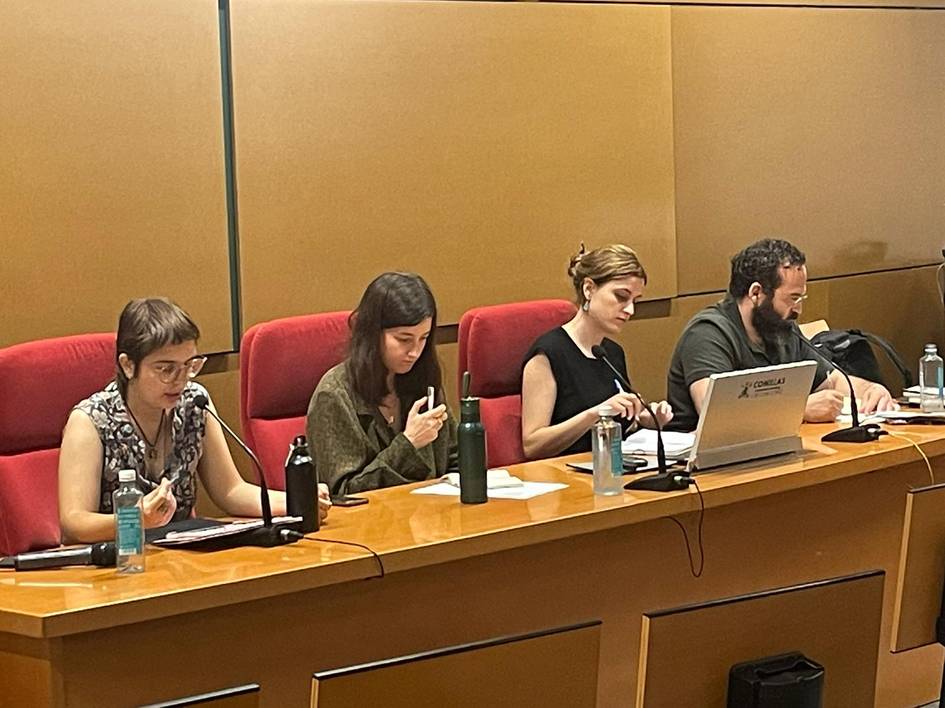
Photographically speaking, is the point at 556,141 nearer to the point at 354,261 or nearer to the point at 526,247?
the point at 526,247

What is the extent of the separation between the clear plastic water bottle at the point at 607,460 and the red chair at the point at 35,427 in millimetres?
1095

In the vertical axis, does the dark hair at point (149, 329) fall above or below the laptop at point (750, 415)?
above

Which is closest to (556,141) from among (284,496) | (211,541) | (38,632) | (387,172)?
(387,172)

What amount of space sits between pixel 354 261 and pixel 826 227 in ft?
7.65

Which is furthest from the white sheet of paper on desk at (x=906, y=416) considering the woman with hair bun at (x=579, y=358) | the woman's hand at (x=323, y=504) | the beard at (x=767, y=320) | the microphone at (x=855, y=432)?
the woman's hand at (x=323, y=504)

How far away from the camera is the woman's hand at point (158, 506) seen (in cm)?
293

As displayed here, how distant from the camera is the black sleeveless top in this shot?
4.20 m

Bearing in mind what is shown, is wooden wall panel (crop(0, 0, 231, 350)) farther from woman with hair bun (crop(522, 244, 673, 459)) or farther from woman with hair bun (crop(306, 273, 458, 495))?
woman with hair bun (crop(522, 244, 673, 459))

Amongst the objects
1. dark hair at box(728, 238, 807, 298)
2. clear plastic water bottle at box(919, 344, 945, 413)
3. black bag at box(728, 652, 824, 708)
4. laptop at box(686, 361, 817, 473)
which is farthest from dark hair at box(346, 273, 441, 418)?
black bag at box(728, 652, 824, 708)

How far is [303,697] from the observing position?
2.83 meters

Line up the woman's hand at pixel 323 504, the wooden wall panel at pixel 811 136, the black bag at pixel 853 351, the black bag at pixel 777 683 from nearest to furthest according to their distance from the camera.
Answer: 1. the black bag at pixel 777 683
2. the woman's hand at pixel 323 504
3. the black bag at pixel 853 351
4. the wooden wall panel at pixel 811 136

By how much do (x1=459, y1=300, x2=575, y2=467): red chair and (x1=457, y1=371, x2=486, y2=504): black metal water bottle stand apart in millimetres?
894

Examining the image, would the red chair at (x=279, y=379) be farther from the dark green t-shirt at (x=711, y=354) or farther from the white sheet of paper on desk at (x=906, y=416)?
the white sheet of paper on desk at (x=906, y=416)

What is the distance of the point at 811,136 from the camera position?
6098 millimetres
